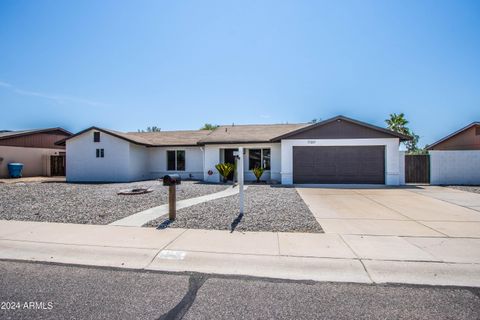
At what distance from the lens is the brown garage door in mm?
15398

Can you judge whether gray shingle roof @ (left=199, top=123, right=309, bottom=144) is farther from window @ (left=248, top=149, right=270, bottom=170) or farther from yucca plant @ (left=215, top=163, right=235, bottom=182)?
yucca plant @ (left=215, top=163, right=235, bottom=182)

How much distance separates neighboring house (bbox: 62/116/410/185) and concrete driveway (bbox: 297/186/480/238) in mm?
5170

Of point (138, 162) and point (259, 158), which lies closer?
point (259, 158)

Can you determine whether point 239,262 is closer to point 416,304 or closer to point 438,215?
point 416,304

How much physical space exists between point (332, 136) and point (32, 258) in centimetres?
1513

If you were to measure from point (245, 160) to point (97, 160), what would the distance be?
11.5 m

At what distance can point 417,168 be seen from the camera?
16328mm

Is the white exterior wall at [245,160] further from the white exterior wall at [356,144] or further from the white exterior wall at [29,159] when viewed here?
the white exterior wall at [29,159]

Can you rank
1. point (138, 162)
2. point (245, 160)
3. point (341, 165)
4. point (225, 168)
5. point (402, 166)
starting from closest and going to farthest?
point (402, 166) → point (341, 165) → point (225, 168) → point (245, 160) → point (138, 162)

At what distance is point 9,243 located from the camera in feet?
16.6

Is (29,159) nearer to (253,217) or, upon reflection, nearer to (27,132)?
(27,132)

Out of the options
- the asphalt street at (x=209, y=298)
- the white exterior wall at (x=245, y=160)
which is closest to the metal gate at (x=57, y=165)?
the white exterior wall at (x=245, y=160)

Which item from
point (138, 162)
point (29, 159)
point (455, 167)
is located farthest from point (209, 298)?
point (29, 159)

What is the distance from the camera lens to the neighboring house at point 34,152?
70.6 ft
